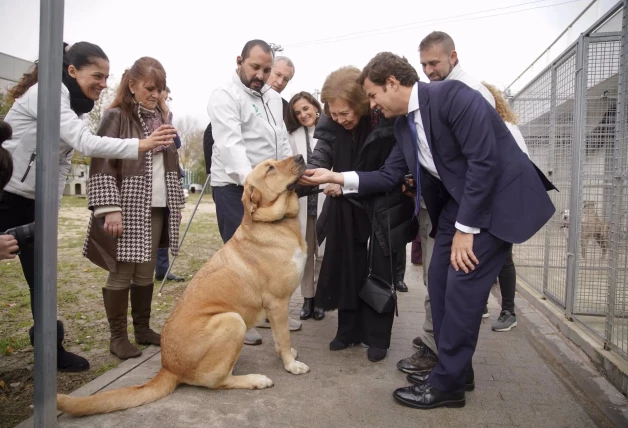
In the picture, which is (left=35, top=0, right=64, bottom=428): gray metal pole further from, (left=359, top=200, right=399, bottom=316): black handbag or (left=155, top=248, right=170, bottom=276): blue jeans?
(left=155, top=248, right=170, bottom=276): blue jeans

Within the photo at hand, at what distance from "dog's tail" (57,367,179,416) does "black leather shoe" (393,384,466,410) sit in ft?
5.04

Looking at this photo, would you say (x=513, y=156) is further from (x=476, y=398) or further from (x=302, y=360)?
(x=302, y=360)

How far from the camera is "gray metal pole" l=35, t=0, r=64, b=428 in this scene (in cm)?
229

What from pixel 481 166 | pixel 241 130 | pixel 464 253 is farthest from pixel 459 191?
pixel 241 130

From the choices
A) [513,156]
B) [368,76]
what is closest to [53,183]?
[368,76]

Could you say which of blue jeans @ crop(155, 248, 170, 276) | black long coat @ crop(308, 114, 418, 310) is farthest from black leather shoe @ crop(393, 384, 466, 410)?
blue jeans @ crop(155, 248, 170, 276)

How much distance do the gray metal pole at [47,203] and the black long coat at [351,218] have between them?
2070 mm

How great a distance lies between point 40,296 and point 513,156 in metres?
2.73

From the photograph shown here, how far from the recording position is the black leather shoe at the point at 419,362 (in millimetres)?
3566

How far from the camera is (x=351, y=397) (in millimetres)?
3164

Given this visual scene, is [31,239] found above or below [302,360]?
above

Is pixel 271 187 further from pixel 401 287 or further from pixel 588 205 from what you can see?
pixel 401 287

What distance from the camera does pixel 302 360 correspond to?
385cm

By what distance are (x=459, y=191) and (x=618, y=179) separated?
5.15 feet
